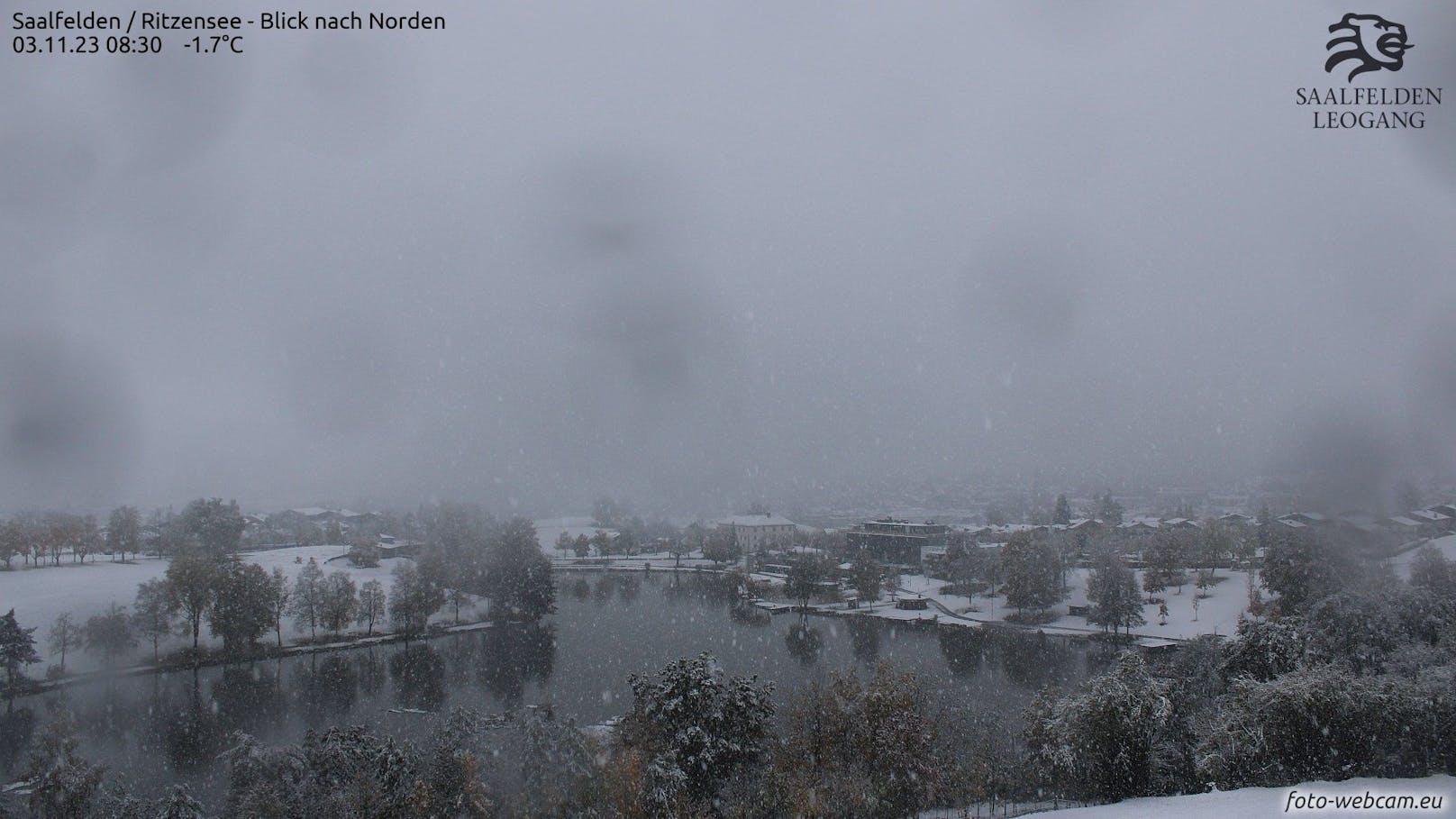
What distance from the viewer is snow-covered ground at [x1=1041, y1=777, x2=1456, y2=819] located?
4879 millimetres

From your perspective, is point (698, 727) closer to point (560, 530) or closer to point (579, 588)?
point (579, 588)

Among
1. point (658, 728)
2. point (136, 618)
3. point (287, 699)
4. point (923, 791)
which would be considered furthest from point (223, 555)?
point (923, 791)

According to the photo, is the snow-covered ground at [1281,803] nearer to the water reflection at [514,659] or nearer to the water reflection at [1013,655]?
the water reflection at [1013,655]

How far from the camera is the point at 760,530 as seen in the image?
4847cm

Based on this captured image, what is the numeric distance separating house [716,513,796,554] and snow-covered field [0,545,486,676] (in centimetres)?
2217

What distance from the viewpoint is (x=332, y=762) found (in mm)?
8055

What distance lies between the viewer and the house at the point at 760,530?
4516 cm

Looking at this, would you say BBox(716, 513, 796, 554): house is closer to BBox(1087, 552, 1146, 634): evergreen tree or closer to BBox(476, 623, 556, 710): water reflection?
BBox(476, 623, 556, 710): water reflection

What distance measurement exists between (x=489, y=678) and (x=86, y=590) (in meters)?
11.8

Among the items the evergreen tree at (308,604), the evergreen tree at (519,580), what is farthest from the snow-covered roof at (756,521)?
the evergreen tree at (308,604)

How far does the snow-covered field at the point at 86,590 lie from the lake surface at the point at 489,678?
1.56 meters

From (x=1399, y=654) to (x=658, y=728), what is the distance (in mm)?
8167

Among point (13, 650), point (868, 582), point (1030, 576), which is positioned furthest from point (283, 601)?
point (1030, 576)

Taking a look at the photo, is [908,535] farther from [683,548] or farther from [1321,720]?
[1321,720]
